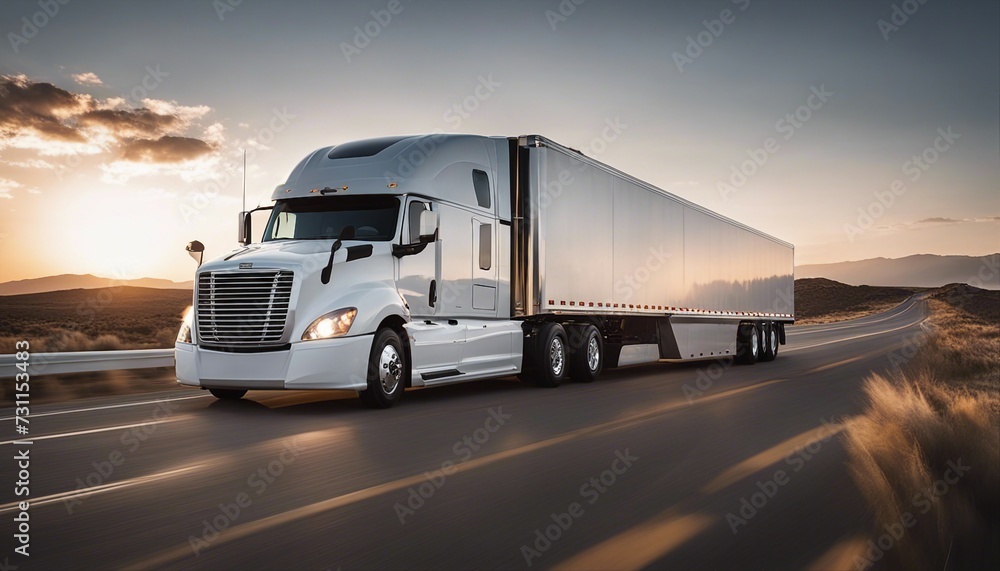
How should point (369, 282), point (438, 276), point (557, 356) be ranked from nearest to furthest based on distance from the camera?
point (369, 282) < point (438, 276) < point (557, 356)

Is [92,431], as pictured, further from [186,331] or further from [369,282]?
[369,282]

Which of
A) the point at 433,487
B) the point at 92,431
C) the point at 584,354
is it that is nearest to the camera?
the point at 433,487

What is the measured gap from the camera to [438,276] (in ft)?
42.0

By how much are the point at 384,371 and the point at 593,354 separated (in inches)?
256

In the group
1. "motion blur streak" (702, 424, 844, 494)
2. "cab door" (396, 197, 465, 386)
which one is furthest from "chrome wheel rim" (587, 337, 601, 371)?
"motion blur streak" (702, 424, 844, 494)

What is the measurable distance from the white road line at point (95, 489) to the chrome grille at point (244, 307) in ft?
12.1

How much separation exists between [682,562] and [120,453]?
5.44 m

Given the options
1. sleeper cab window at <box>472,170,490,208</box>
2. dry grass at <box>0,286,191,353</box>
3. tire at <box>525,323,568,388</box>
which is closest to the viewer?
sleeper cab window at <box>472,170,490,208</box>

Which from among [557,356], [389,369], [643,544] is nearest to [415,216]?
[389,369]

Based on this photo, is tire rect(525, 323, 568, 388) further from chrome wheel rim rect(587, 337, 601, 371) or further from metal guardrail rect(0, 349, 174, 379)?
metal guardrail rect(0, 349, 174, 379)

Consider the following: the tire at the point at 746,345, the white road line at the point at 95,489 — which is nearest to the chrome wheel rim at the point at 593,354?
the tire at the point at 746,345

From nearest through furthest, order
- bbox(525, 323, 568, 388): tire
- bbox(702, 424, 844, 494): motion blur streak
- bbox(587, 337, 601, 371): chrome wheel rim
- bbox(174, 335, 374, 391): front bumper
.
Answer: bbox(702, 424, 844, 494): motion blur streak
bbox(174, 335, 374, 391): front bumper
bbox(525, 323, 568, 388): tire
bbox(587, 337, 601, 371): chrome wheel rim

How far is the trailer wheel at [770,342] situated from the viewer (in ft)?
86.1

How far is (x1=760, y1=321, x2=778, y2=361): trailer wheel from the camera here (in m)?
26.2
